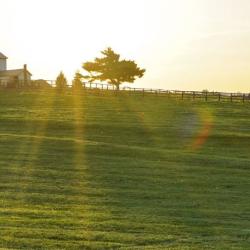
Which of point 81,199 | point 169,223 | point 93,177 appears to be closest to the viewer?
point 169,223

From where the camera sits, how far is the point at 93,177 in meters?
26.9

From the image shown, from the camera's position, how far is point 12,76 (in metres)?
100

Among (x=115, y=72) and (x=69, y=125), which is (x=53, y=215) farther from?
(x=115, y=72)

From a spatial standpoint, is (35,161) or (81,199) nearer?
(81,199)

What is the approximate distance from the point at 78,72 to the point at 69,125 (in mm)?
58714

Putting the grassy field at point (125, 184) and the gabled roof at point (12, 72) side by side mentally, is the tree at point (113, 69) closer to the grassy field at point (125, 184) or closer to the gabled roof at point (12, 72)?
the gabled roof at point (12, 72)

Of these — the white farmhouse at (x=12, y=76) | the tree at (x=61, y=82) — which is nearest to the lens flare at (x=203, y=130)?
the tree at (x=61, y=82)

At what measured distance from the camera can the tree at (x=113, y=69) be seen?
107m

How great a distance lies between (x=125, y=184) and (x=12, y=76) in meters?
77.4

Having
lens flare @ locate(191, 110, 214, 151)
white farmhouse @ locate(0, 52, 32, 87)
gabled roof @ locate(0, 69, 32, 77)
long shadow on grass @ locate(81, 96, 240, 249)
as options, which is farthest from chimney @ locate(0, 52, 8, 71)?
long shadow on grass @ locate(81, 96, 240, 249)

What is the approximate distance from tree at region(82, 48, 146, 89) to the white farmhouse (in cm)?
1060

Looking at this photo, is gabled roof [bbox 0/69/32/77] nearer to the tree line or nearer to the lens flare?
the tree line

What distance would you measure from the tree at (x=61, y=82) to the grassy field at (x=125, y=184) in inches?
1090

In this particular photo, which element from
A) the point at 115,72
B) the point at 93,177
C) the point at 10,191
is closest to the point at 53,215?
the point at 10,191
